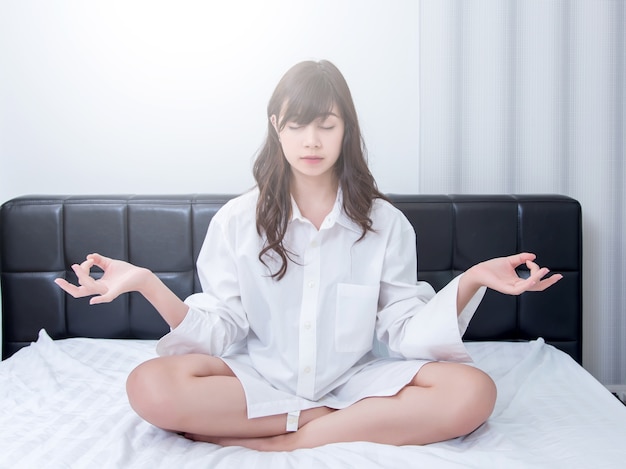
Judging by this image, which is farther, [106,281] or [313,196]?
[313,196]

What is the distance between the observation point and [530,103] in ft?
6.93

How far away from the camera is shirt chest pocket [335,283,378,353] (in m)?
1.42

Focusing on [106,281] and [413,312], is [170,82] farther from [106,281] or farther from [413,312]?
[413,312]

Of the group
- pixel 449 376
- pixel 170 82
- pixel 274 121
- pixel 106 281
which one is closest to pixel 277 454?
pixel 449 376

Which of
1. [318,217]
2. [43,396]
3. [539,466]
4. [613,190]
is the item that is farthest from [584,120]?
[43,396]

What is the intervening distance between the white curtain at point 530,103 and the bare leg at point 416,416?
977 millimetres

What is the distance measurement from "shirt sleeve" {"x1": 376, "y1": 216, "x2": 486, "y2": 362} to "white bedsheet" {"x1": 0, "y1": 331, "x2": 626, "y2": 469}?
185mm

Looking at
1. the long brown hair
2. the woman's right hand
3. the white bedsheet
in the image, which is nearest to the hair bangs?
the long brown hair

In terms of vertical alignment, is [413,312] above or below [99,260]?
below

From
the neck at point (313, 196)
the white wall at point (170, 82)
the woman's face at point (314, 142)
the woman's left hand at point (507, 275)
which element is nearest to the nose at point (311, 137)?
the woman's face at point (314, 142)

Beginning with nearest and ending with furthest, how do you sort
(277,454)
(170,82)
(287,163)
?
(277,454) → (287,163) → (170,82)

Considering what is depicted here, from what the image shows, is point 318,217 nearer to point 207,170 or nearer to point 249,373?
point 249,373

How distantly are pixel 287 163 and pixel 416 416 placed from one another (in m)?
0.63

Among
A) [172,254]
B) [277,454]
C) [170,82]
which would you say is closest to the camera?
[277,454]
